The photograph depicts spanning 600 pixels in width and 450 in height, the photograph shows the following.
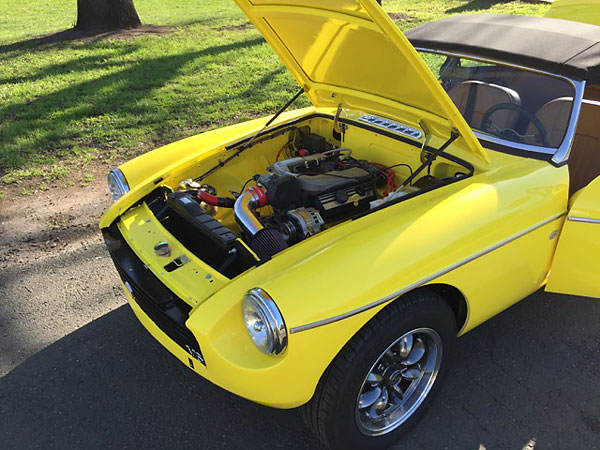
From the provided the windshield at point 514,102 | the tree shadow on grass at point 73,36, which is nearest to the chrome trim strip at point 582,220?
the windshield at point 514,102

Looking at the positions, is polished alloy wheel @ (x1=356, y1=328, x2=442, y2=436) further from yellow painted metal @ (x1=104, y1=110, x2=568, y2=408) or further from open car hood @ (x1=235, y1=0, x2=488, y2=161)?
open car hood @ (x1=235, y1=0, x2=488, y2=161)

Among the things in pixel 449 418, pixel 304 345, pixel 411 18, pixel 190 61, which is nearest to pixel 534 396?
pixel 449 418

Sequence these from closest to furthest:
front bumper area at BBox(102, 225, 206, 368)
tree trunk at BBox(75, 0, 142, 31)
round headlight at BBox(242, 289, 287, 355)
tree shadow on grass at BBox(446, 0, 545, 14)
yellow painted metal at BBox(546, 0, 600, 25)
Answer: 1. round headlight at BBox(242, 289, 287, 355)
2. front bumper area at BBox(102, 225, 206, 368)
3. yellow painted metal at BBox(546, 0, 600, 25)
4. tree trunk at BBox(75, 0, 142, 31)
5. tree shadow on grass at BBox(446, 0, 545, 14)

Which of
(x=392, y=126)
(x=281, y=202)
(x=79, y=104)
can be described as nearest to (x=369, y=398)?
(x=281, y=202)

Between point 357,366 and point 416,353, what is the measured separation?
48 cm

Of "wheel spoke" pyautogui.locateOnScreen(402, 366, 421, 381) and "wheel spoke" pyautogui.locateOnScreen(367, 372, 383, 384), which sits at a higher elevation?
"wheel spoke" pyautogui.locateOnScreen(367, 372, 383, 384)

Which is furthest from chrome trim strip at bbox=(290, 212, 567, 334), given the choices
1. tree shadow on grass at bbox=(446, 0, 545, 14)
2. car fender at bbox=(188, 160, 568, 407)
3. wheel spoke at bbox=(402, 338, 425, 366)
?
tree shadow on grass at bbox=(446, 0, 545, 14)

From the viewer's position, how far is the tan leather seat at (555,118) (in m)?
2.61

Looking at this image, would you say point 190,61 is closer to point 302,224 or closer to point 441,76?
point 441,76

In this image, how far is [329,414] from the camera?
1979mm

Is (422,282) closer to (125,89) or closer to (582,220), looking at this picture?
(582,220)

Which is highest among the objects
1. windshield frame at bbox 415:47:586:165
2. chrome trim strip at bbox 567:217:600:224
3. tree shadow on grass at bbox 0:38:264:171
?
windshield frame at bbox 415:47:586:165

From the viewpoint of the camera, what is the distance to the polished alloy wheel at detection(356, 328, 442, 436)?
2209 millimetres

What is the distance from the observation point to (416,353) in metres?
2.29
